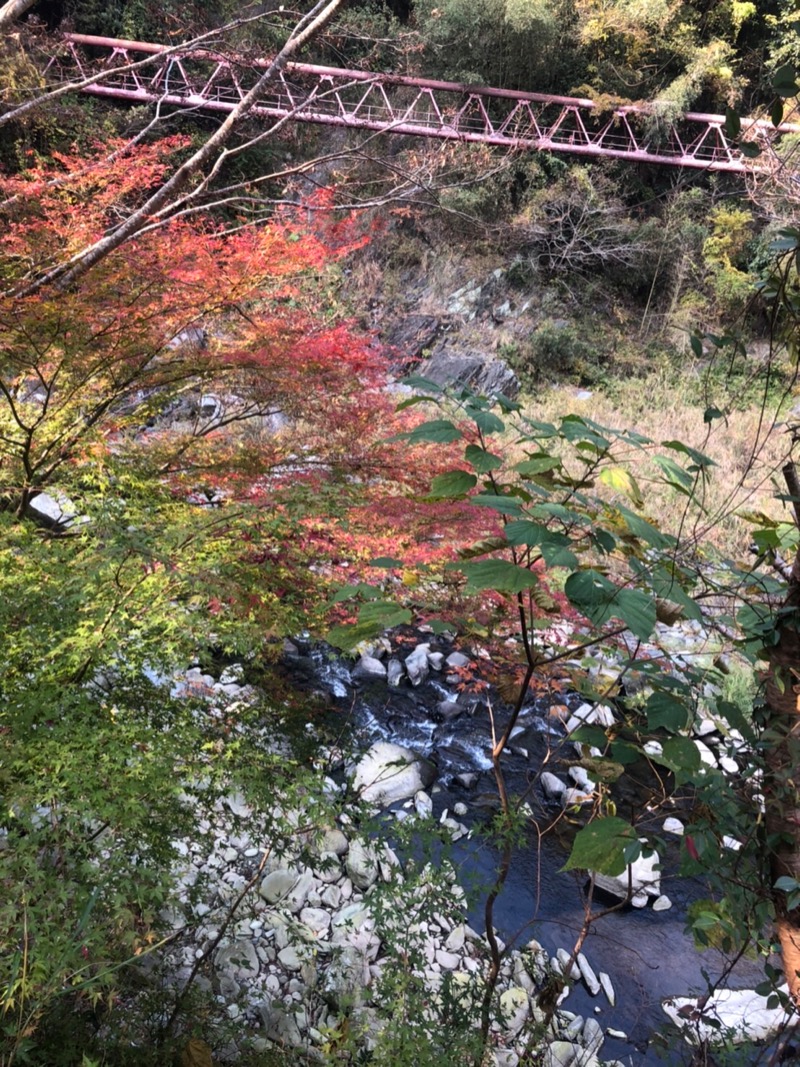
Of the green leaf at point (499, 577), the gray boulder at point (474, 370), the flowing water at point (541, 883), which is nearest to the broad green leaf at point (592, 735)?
the green leaf at point (499, 577)

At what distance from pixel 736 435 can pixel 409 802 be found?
296 inches

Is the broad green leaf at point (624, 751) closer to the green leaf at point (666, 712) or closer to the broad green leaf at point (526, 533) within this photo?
the green leaf at point (666, 712)

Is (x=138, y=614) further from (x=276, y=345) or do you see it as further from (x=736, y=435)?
(x=736, y=435)

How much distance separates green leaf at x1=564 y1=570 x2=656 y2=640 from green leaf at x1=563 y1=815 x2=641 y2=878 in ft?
1.29

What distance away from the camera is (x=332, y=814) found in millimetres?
1771

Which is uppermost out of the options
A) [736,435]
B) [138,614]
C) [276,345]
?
[276,345]

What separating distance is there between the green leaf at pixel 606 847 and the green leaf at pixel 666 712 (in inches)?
6.6

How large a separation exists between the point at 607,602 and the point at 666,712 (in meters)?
0.30

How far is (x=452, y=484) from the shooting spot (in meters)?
0.97

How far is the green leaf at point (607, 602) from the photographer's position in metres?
0.71

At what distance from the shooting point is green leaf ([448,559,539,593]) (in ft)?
2.55

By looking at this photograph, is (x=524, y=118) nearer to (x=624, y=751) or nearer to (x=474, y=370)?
(x=474, y=370)

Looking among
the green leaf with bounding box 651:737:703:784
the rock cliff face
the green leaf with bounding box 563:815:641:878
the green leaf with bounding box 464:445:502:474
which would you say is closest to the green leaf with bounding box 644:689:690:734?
the green leaf with bounding box 651:737:703:784

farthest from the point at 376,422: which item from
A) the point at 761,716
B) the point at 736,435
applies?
the point at 736,435
